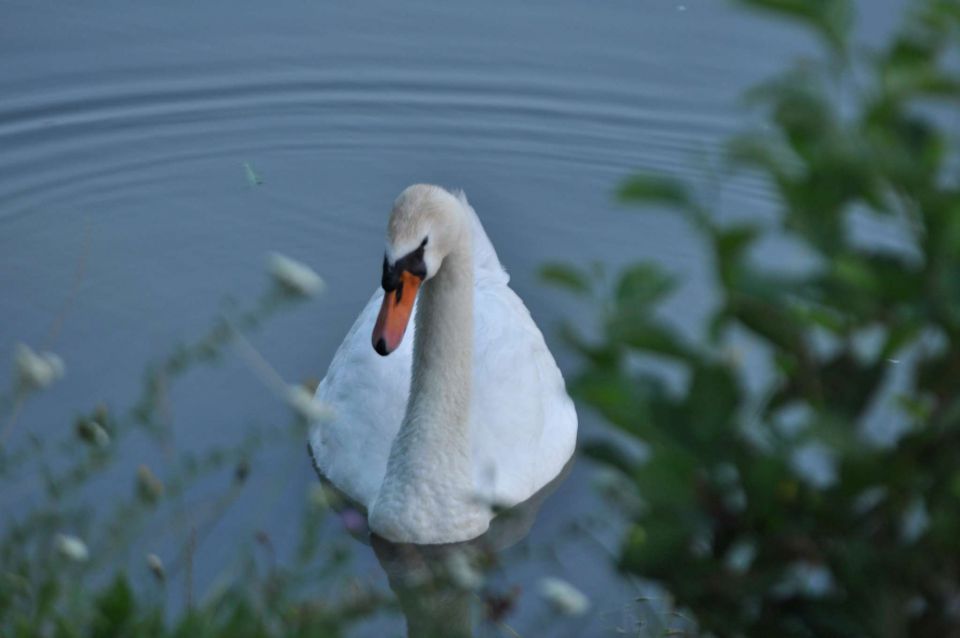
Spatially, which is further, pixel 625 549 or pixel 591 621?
pixel 591 621

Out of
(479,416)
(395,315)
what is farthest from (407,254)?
(479,416)

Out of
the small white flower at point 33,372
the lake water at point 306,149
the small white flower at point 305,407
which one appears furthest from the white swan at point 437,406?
the small white flower at point 33,372

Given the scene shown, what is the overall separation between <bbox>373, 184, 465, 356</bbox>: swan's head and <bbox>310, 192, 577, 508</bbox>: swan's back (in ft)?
2.39

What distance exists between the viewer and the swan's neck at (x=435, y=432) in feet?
17.1

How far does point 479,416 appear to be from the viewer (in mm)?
5492

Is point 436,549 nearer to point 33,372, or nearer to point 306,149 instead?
point 33,372

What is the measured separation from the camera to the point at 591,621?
4.49 m

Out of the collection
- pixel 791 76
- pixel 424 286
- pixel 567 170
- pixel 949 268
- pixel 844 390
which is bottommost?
pixel 567 170

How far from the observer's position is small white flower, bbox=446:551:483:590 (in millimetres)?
2582

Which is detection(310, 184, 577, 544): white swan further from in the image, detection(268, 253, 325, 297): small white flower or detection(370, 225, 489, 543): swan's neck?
detection(268, 253, 325, 297): small white flower

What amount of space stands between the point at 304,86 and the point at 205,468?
5346 millimetres

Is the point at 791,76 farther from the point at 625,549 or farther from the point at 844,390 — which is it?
the point at 625,549

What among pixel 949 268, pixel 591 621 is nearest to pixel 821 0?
pixel 949 268

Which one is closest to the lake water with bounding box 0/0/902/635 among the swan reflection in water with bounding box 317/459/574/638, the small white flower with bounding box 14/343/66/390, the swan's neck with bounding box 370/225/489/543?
the swan reflection in water with bounding box 317/459/574/638
